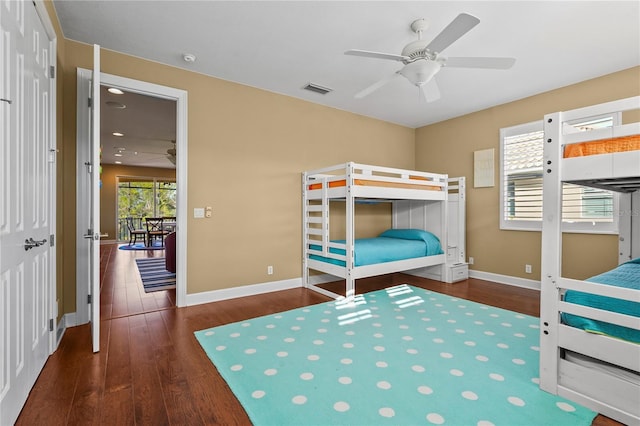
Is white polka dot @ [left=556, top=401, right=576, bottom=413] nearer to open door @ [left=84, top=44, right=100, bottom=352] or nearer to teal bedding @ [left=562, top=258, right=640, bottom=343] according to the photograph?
teal bedding @ [left=562, top=258, right=640, bottom=343]

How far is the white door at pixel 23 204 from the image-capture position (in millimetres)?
1354

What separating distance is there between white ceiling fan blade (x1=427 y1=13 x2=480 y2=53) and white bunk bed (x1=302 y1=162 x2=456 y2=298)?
141cm

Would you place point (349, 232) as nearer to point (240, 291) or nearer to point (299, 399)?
point (240, 291)

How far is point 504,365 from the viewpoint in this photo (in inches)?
77.0

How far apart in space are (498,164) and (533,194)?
61 cm

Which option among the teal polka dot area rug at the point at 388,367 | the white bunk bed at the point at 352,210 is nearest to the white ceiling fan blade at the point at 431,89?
the white bunk bed at the point at 352,210

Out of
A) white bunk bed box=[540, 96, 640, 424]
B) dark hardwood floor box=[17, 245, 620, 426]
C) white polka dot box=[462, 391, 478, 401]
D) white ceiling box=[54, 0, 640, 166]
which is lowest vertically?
dark hardwood floor box=[17, 245, 620, 426]

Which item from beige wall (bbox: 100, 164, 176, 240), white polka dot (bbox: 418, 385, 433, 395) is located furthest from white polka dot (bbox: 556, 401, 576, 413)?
beige wall (bbox: 100, 164, 176, 240)

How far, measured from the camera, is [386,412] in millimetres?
1512

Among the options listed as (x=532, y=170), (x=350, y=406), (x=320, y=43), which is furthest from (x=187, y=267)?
(x=532, y=170)

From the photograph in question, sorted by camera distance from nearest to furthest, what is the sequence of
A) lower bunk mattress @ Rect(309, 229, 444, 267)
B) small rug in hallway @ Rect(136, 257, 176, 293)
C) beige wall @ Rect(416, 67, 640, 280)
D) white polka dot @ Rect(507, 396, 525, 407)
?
white polka dot @ Rect(507, 396, 525, 407), beige wall @ Rect(416, 67, 640, 280), lower bunk mattress @ Rect(309, 229, 444, 267), small rug in hallway @ Rect(136, 257, 176, 293)

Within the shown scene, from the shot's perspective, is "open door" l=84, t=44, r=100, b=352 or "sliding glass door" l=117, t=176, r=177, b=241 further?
"sliding glass door" l=117, t=176, r=177, b=241

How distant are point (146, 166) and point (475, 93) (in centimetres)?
984

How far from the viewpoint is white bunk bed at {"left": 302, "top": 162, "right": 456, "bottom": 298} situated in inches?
132
